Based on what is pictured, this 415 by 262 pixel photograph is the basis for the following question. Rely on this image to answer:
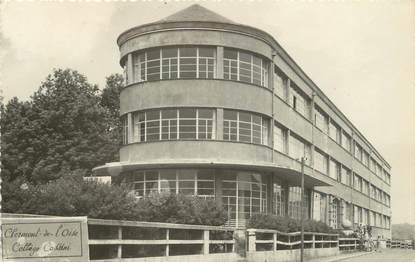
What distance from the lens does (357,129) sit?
69.1 meters

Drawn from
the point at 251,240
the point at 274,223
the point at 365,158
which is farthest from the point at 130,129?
the point at 365,158

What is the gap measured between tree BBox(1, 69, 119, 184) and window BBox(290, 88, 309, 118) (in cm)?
1467

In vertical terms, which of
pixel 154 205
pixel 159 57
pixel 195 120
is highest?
pixel 159 57

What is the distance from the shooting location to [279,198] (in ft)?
128

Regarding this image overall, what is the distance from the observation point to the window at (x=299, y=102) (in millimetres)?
43306

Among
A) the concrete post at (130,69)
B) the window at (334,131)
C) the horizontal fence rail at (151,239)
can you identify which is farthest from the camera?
the window at (334,131)

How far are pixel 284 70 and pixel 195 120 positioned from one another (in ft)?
30.7

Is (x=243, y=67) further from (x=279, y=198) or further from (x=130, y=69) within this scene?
(x=279, y=198)

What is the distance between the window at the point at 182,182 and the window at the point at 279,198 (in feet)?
20.1

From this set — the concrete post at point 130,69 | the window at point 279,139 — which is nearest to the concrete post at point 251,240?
the window at point 279,139

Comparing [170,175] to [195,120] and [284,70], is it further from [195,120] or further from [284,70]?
[284,70]

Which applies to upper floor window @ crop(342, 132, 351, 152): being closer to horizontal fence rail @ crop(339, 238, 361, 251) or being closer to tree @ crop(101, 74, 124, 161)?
horizontal fence rail @ crop(339, 238, 361, 251)

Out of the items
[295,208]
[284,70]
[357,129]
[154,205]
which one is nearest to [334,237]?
[295,208]

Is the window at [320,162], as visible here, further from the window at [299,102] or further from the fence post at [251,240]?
the fence post at [251,240]
